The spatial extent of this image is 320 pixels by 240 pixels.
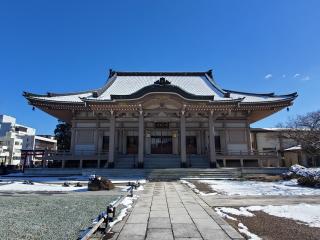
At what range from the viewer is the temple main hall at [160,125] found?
2103 cm

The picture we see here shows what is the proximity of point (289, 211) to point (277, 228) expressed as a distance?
6.13ft

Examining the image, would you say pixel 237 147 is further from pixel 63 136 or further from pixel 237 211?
pixel 63 136

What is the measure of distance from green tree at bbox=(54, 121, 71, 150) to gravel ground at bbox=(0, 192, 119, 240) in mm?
31647

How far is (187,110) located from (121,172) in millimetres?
7965

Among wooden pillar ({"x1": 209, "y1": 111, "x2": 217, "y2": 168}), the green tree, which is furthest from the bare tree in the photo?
the green tree

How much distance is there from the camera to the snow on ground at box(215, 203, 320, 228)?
18.4ft

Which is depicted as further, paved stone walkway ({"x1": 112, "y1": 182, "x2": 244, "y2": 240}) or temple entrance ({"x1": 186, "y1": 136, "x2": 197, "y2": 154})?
temple entrance ({"x1": 186, "y1": 136, "x2": 197, "y2": 154})

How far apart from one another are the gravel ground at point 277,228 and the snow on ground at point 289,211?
1.00 feet

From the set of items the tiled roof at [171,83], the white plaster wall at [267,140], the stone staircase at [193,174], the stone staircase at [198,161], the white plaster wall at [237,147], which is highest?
the tiled roof at [171,83]

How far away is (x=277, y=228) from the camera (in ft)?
16.0

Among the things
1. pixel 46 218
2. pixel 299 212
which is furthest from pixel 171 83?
pixel 46 218

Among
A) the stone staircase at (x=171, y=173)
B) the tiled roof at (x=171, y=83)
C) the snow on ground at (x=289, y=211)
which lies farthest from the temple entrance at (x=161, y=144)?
the snow on ground at (x=289, y=211)

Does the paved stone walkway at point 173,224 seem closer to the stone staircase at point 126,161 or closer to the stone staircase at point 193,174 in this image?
the stone staircase at point 193,174

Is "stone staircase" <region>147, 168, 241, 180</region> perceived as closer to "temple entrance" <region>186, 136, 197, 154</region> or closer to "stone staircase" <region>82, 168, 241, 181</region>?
"stone staircase" <region>82, 168, 241, 181</region>
